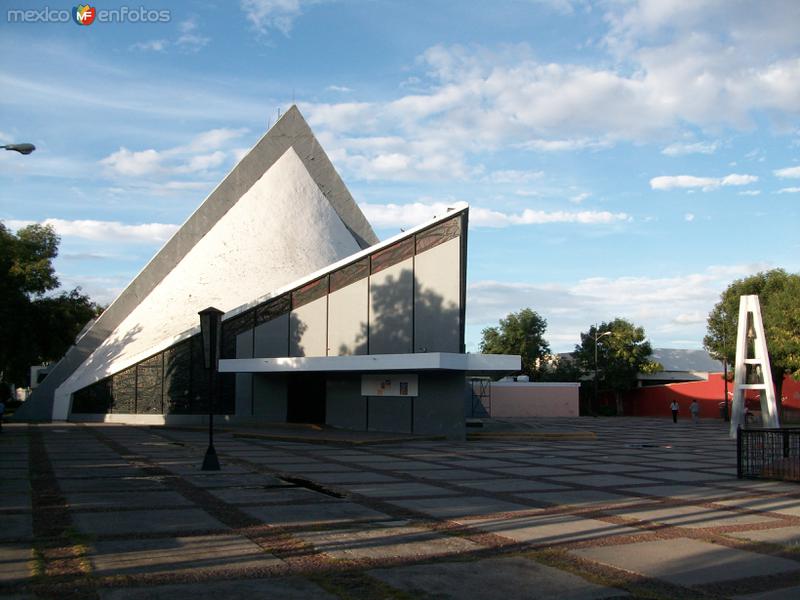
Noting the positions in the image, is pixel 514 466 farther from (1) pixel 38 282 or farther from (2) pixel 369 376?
(1) pixel 38 282

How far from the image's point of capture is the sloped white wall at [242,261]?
1396 inches

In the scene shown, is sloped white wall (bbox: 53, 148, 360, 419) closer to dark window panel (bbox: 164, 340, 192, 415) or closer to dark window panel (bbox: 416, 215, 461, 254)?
dark window panel (bbox: 164, 340, 192, 415)

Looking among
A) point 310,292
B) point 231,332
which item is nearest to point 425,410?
point 310,292

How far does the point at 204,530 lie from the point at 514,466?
9.65m

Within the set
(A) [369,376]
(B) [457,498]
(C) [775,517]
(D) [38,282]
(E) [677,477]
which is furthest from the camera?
(D) [38,282]

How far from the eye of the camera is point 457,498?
1193cm

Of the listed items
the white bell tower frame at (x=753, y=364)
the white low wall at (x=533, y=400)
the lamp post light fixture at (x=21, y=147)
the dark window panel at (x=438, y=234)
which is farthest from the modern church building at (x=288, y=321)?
the white low wall at (x=533, y=400)

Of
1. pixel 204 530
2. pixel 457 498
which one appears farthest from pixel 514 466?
pixel 204 530

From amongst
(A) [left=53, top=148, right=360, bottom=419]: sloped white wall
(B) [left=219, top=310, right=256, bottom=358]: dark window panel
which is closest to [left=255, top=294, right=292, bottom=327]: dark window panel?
(B) [left=219, top=310, right=256, bottom=358]: dark window panel

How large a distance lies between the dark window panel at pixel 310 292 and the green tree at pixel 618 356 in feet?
114

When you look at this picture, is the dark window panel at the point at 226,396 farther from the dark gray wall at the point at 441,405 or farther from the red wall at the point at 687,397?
the red wall at the point at 687,397

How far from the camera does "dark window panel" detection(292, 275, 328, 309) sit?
94.5 ft

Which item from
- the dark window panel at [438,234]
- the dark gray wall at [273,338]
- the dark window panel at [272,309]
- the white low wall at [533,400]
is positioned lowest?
the white low wall at [533,400]

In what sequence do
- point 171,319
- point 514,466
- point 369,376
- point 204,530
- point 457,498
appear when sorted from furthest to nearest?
point 171,319
point 369,376
point 514,466
point 457,498
point 204,530
